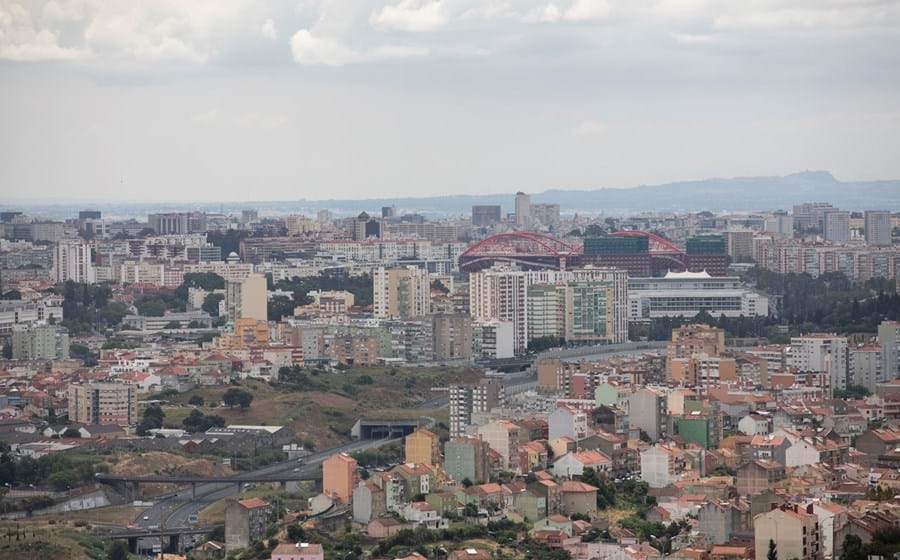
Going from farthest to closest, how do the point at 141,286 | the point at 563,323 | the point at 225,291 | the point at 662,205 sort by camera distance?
the point at 662,205 → the point at 141,286 → the point at 225,291 → the point at 563,323

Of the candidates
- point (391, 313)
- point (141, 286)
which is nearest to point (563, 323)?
point (391, 313)

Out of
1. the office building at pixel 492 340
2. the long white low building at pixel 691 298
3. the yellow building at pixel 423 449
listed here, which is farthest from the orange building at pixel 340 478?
the long white low building at pixel 691 298

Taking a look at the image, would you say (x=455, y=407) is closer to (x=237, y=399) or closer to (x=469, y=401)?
(x=469, y=401)

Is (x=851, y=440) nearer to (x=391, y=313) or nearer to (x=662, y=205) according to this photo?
(x=391, y=313)

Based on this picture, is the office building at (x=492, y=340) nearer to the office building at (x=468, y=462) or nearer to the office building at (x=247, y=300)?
the office building at (x=247, y=300)

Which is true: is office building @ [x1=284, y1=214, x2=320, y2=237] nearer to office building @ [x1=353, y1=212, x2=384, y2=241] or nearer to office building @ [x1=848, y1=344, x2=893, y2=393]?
office building @ [x1=353, y1=212, x2=384, y2=241]

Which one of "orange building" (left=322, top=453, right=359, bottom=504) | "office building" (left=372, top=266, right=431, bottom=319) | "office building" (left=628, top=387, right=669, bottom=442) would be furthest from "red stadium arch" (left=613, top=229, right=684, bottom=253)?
"orange building" (left=322, top=453, right=359, bottom=504)
